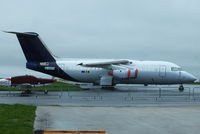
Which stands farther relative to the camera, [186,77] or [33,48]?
[186,77]

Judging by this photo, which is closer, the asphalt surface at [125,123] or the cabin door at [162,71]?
the asphalt surface at [125,123]

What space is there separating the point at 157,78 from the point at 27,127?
102 ft

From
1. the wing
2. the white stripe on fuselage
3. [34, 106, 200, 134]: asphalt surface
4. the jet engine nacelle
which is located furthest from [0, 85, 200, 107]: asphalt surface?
the white stripe on fuselage

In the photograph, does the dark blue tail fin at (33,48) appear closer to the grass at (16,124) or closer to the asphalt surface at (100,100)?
the asphalt surface at (100,100)

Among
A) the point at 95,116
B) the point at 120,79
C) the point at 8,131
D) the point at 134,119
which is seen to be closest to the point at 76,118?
the point at 95,116

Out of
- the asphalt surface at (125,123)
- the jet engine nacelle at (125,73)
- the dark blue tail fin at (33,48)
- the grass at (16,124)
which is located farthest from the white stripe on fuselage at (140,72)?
the grass at (16,124)

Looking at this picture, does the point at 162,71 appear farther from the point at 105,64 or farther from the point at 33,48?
the point at 33,48

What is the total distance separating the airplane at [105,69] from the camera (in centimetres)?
3875

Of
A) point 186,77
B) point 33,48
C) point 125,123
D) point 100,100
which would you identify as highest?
point 33,48

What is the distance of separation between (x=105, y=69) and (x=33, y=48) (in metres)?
8.88

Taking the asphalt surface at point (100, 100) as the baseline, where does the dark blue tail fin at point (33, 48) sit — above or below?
above

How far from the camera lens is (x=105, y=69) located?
131ft

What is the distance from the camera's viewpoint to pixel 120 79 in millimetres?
39594

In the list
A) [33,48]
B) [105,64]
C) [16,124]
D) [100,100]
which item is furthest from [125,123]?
[33,48]
